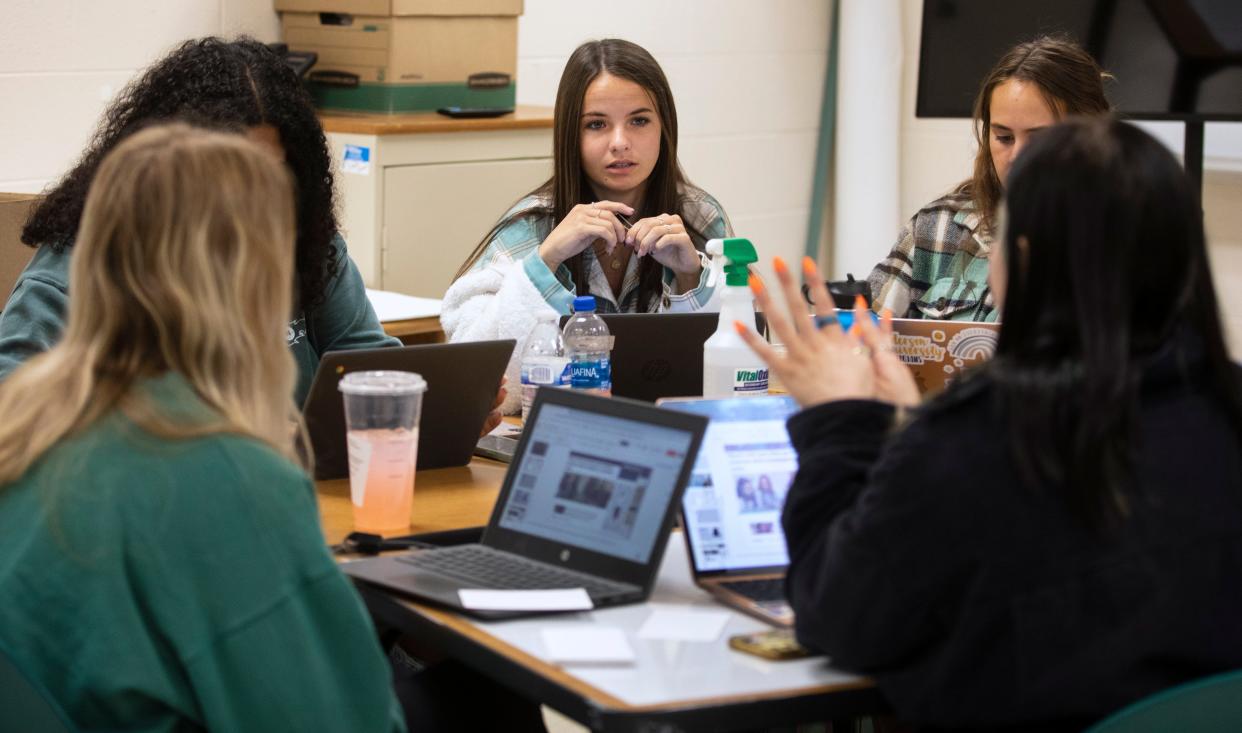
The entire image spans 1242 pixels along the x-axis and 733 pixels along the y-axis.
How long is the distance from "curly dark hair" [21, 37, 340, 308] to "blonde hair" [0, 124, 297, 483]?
2.55 ft

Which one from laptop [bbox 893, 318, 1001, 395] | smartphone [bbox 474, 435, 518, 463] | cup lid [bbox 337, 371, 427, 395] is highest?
laptop [bbox 893, 318, 1001, 395]

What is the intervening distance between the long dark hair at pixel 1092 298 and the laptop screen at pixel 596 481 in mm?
423

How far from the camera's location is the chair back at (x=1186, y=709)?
3.88 ft

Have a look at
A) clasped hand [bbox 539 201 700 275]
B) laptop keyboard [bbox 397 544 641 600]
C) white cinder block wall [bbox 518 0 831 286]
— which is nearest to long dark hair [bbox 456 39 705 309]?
clasped hand [bbox 539 201 700 275]

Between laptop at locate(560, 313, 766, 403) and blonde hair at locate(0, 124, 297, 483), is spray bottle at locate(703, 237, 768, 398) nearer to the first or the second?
laptop at locate(560, 313, 766, 403)

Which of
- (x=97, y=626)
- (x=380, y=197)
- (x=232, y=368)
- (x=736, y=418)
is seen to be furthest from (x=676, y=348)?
(x=380, y=197)

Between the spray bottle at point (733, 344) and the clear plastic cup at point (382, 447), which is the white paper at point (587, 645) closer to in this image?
the clear plastic cup at point (382, 447)

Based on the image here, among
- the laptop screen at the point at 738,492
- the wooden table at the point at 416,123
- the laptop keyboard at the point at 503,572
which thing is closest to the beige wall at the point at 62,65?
the wooden table at the point at 416,123

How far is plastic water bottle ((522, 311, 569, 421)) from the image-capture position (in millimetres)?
2127

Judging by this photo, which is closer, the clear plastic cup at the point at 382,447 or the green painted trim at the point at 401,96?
the clear plastic cup at the point at 382,447

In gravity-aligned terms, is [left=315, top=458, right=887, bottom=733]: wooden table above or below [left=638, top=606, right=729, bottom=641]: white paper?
below

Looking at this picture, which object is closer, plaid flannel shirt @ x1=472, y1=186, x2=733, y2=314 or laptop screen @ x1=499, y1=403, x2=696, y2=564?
laptop screen @ x1=499, y1=403, x2=696, y2=564

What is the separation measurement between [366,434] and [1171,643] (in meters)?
0.96

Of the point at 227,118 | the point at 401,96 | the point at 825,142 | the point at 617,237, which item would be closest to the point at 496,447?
the point at 617,237
